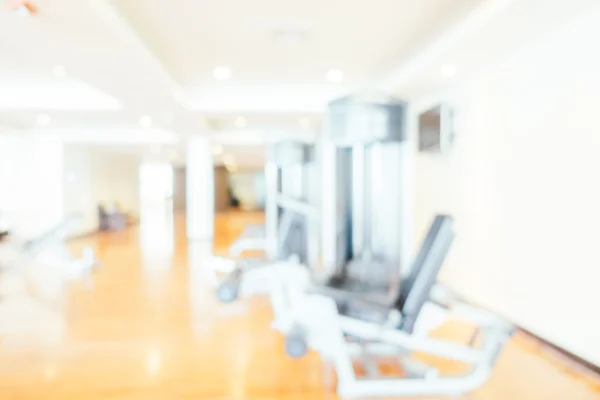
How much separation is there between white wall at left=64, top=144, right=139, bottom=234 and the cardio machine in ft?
21.7

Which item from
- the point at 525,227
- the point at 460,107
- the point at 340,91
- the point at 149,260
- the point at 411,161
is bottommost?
the point at 149,260

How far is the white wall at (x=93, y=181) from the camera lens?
29.0 ft

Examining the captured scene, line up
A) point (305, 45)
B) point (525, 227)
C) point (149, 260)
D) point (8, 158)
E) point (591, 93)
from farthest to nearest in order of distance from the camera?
point (8, 158) → point (149, 260) → point (305, 45) → point (525, 227) → point (591, 93)

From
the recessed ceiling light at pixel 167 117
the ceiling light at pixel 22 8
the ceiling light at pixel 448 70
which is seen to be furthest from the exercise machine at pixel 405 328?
the recessed ceiling light at pixel 167 117

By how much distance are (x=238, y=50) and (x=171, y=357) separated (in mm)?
2696

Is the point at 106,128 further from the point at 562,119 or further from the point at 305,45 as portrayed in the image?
the point at 562,119

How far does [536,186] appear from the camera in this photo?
3.05m

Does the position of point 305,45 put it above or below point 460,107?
above

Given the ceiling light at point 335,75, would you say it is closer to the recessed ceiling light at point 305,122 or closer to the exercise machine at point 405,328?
the recessed ceiling light at point 305,122

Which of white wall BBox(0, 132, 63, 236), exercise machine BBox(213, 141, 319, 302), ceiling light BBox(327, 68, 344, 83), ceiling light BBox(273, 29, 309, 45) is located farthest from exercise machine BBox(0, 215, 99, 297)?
ceiling light BBox(327, 68, 344, 83)

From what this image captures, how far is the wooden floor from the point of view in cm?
223

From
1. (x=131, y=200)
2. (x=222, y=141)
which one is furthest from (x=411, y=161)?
(x=131, y=200)

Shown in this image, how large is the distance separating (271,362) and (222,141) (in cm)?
718

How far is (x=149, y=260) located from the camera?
6.17 metres
